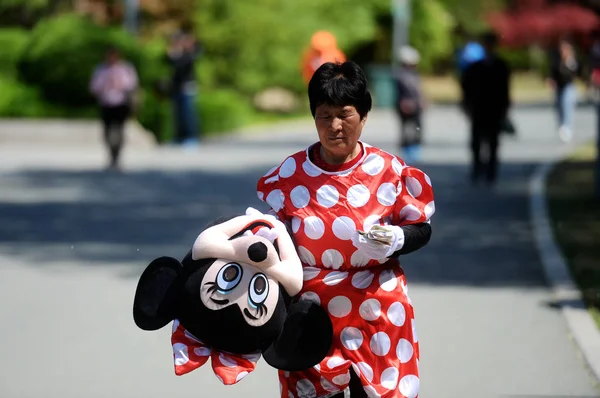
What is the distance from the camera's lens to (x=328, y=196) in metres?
4.61

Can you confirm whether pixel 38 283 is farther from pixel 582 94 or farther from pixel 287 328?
pixel 582 94

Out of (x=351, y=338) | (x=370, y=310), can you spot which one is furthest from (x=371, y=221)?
(x=351, y=338)

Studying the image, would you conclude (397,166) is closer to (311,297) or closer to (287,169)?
(287,169)

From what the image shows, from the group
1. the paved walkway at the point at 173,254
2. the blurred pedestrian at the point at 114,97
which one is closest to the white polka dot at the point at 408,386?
the paved walkway at the point at 173,254

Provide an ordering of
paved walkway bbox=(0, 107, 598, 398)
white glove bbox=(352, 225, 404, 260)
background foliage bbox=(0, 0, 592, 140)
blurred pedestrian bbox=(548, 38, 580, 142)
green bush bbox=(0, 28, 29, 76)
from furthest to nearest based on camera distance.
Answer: green bush bbox=(0, 28, 29, 76), blurred pedestrian bbox=(548, 38, 580, 142), background foliage bbox=(0, 0, 592, 140), paved walkway bbox=(0, 107, 598, 398), white glove bbox=(352, 225, 404, 260)

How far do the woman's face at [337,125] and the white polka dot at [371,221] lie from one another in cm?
24

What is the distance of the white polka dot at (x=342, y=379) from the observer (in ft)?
15.2

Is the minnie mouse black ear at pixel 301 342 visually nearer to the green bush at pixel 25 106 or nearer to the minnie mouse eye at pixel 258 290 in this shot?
the minnie mouse eye at pixel 258 290

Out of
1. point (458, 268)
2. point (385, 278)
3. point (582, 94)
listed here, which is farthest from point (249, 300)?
point (582, 94)

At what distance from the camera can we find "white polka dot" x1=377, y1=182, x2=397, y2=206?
4629 millimetres

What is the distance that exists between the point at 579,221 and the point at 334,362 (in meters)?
9.51

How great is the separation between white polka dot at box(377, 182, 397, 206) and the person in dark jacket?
12.6m

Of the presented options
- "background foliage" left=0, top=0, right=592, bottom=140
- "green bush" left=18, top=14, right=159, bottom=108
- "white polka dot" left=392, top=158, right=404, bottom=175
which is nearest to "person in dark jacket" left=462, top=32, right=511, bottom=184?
"background foliage" left=0, top=0, right=592, bottom=140

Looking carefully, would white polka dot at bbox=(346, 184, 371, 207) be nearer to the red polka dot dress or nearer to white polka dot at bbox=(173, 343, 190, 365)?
the red polka dot dress
